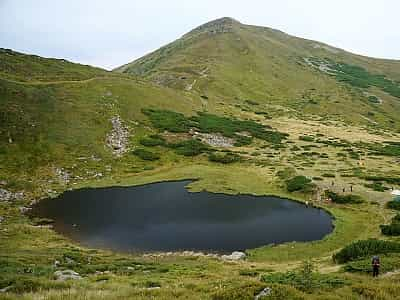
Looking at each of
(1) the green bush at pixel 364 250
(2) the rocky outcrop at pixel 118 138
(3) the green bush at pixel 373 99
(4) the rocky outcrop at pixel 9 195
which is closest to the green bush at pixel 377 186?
(1) the green bush at pixel 364 250

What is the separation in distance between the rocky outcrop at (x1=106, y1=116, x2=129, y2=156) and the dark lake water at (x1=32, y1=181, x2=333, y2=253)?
50.6ft

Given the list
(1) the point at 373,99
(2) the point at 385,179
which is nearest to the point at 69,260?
(2) the point at 385,179

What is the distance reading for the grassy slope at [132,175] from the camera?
19.6 meters

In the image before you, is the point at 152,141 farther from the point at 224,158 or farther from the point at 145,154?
the point at 224,158

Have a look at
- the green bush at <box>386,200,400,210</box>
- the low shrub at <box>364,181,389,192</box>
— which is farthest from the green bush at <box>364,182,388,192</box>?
the green bush at <box>386,200,400,210</box>

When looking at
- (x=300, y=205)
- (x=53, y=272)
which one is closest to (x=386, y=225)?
(x=300, y=205)

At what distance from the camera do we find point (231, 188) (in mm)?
61594

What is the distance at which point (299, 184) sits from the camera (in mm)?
60812

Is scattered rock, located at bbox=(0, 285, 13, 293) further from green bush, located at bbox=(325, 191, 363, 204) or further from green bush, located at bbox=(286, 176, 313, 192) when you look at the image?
green bush, located at bbox=(286, 176, 313, 192)

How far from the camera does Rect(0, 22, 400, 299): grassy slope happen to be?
1961 centimetres

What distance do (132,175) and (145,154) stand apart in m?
8.57

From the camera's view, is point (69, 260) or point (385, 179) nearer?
point (69, 260)

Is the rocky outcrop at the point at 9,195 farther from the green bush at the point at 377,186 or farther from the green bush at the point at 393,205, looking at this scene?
the green bush at the point at 377,186

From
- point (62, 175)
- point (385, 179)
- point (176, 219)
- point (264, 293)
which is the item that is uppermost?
point (264, 293)
